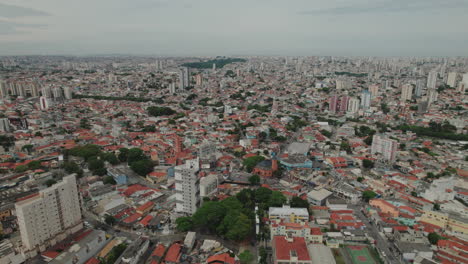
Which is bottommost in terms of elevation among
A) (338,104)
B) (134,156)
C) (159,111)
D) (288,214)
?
(288,214)

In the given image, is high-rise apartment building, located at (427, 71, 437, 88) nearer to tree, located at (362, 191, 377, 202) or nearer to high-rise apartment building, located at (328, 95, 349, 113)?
high-rise apartment building, located at (328, 95, 349, 113)

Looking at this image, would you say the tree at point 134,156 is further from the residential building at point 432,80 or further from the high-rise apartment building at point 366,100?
the residential building at point 432,80

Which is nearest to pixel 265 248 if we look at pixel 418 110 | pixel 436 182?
pixel 436 182

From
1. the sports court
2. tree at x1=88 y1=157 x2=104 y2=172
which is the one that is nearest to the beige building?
the sports court

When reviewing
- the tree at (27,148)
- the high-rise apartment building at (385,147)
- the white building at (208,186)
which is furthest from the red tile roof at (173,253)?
the tree at (27,148)

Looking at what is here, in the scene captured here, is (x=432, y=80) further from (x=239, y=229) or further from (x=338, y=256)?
(x=239, y=229)

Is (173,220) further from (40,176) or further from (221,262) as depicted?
(40,176)

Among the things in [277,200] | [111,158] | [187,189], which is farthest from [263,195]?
[111,158]
